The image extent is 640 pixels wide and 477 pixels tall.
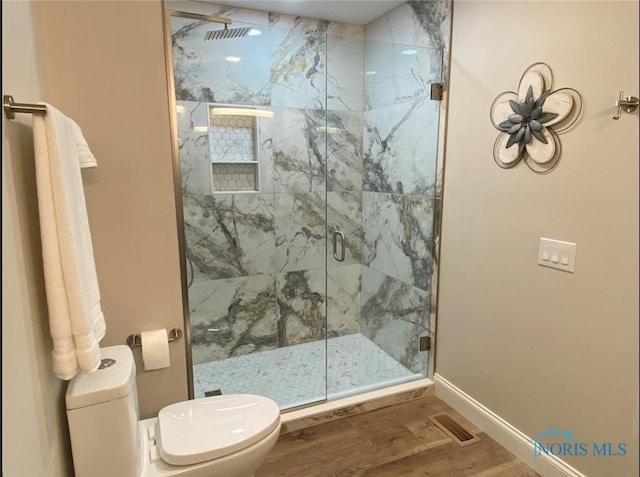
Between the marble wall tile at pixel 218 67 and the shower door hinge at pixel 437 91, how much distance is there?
1233 mm

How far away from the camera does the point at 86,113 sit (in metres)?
1.56

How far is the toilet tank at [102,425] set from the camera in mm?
1271

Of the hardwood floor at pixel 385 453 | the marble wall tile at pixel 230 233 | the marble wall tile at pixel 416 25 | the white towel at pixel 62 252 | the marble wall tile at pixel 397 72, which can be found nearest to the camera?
the white towel at pixel 62 252

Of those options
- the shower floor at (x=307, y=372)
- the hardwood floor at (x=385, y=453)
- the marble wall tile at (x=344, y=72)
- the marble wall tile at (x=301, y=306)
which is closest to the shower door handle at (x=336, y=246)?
the marble wall tile at (x=301, y=306)

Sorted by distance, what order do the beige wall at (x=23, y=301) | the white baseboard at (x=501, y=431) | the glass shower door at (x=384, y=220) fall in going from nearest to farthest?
1. the beige wall at (x=23, y=301)
2. the white baseboard at (x=501, y=431)
3. the glass shower door at (x=384, y=220)

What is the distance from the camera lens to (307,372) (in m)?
2.82

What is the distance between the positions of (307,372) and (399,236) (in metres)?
1.21

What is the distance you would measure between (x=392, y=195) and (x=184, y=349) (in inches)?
72.7

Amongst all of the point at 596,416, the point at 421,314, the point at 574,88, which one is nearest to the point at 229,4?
the point at 574,88

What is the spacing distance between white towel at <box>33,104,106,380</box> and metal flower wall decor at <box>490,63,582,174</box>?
185 cm

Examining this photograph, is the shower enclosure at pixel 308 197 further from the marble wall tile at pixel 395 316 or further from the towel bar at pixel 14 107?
the towel bar at pixel 14 107

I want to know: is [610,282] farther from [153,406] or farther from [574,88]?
[153,406]

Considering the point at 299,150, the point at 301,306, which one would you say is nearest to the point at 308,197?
the point at 299,150

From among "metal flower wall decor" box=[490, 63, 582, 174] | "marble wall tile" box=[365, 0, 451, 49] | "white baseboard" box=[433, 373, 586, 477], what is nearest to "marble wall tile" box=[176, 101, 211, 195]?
"marble wall tile" box=[365, 0, 451, 49]
